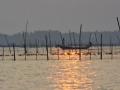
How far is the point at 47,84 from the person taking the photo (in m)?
43.2

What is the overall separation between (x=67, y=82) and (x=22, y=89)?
20.1ft

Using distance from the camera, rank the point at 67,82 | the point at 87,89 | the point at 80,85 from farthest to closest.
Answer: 1. the point at 67,82
2. the point at 80,85
3. the point at 87,89

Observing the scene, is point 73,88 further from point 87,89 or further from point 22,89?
point 22,89

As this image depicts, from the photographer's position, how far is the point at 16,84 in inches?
1729

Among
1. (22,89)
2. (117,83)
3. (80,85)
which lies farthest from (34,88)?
(117,83)

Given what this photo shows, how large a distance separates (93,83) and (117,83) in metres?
1.98

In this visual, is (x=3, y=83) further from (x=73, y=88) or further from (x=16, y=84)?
(x=73, y=88)

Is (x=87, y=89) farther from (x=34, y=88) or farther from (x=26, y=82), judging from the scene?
(x=26, y=82)

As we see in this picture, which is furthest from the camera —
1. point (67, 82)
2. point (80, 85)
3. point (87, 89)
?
point (67, 82)

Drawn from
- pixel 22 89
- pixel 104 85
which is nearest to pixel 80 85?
pixel 104 85

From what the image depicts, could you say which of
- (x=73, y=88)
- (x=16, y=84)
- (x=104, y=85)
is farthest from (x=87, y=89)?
(x=16, y=84)

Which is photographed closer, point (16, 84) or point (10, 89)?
point (10, 89)

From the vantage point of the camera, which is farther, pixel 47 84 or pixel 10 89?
pixel 47 84

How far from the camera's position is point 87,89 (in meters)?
38.3
